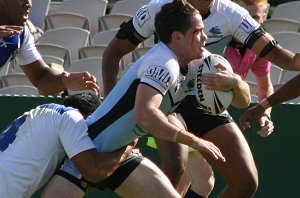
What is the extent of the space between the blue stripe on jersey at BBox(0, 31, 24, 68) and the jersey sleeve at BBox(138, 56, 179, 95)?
1157 mm

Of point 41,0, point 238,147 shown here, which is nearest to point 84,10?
point 41,0

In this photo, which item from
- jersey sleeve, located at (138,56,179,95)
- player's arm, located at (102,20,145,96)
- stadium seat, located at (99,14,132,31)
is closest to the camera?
jersey sleeve, located at (138,56,179,95)

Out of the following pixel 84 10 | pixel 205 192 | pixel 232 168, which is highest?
pixel 232 168

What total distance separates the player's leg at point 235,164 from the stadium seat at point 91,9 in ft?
17.6

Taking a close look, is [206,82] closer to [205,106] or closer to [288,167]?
[205,106]

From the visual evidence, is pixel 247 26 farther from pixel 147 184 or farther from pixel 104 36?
pixel 104 36

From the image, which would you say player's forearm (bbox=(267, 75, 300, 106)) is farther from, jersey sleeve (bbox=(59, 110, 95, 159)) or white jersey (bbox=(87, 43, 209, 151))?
jersey sleeve (bbox=(59, 110, 95, 159))

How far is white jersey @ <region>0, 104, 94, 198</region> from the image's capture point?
634 cm

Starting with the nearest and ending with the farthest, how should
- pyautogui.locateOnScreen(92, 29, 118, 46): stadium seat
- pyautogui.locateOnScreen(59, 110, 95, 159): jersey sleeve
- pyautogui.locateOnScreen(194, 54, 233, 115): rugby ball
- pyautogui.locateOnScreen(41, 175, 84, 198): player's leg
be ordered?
pyautogui.locateOnScreen(59, 110, 95, 159): jersey sleeve → pyautogui.locateOnScreen(41, 175, 84, 198): player's leg → pyautogui.locateOnScreen(194, 54, 233, 115): rugby ball → pyautogui.locateOnScreen(92, 29, 118, 46): stadium seat

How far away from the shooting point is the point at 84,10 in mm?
12633

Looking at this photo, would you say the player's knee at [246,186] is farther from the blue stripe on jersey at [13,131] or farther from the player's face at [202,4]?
the blue stripe on jersey at [13,131]

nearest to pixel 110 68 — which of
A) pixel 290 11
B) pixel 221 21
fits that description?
pixel 221 21

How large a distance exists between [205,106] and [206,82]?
0.34 m

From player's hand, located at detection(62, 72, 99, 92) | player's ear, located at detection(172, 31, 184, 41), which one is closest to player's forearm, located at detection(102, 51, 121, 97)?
player's hand, located at detection(62, 72, 99, 92)
